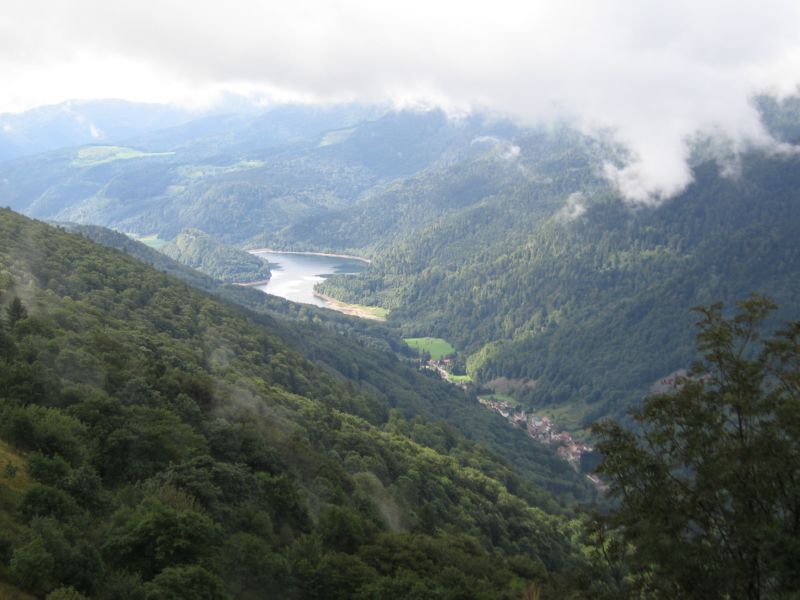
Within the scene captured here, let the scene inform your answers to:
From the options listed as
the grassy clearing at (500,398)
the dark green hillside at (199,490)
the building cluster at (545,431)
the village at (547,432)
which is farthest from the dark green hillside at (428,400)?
the dark green hillside at (199,490)

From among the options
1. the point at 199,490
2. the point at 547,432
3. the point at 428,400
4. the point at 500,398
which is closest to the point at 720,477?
the point at 199,490

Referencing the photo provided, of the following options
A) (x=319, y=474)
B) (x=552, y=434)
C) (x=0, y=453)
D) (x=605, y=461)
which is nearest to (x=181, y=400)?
(x=319, y=474)

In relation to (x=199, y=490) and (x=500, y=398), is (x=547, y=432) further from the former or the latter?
(x=199, y=490)

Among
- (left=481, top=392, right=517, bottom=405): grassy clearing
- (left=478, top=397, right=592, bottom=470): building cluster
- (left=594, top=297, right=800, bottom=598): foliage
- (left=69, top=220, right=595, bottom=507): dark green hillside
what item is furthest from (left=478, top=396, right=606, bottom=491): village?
(left=594, top=297, right=800, bottom=598): foliage

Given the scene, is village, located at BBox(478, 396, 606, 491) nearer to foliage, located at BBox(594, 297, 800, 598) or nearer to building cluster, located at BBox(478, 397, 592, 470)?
building cluster, located at BBox(478, 397, 592, 470)

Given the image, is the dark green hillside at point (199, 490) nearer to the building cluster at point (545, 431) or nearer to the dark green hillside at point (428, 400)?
the dark green hillside at point (428, 400)
